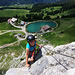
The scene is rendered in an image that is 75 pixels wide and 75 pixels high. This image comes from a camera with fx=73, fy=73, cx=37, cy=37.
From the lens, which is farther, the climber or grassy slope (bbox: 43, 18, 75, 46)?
grassy slope (bbox: 43, 18, 75, 46)

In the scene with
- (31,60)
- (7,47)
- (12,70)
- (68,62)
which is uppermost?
(68,62)

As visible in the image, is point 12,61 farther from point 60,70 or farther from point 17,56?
point 60,70

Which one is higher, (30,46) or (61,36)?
(30,46)

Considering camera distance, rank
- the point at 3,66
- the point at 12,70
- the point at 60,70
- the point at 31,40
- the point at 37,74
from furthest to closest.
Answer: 1. the point at 3,66
2. the point at 12,70
3. the point at 31,40
4. the point at 37,74
5. the point at 60,70

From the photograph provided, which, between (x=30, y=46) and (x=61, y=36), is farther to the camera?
(x=61, y=36)

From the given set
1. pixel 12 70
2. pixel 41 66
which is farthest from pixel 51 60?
pixel 12 70

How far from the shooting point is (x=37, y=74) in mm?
8555

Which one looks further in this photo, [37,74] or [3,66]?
[3,66]

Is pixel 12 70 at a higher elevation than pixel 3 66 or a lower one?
higher

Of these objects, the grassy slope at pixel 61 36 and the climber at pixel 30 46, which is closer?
the climber at pixel 30 46

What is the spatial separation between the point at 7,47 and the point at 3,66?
21284 mm

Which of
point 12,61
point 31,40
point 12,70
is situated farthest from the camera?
point 12,61

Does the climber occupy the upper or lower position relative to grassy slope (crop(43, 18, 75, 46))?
upper

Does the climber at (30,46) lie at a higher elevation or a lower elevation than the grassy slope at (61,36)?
higher
